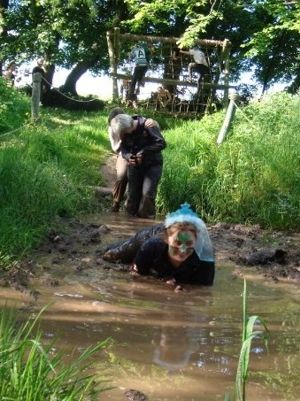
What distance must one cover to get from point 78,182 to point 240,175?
231 cm

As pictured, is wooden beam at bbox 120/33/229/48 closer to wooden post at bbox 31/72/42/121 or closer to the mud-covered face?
wooden post at bbox 31/72/42/121

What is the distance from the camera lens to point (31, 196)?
21.6 ft

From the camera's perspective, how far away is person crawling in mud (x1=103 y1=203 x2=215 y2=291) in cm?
521

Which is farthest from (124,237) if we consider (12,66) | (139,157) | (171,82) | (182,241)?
(12,66)

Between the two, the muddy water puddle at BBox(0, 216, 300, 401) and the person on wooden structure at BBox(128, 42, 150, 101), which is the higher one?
the person on wooden structure at BBox(128, 42, 150, 101)

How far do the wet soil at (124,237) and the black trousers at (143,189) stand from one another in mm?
207

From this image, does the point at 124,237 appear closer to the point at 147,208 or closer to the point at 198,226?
the point at 147,208

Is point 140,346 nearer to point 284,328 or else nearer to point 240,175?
point 284,328

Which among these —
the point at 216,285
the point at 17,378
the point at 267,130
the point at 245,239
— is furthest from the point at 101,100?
the point at 17,378

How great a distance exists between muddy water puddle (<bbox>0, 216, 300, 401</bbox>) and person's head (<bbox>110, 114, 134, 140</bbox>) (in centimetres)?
255

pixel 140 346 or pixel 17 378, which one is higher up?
pixel 17 378

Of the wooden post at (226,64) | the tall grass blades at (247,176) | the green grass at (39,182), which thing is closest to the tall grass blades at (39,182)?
the green grass at (39,182)

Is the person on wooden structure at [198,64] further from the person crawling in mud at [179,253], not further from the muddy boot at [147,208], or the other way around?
the person crawling in mud at [179,253]

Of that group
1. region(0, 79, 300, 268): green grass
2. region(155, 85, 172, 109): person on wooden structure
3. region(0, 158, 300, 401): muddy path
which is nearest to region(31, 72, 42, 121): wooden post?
region(0, 79, 300, 268): green grass
